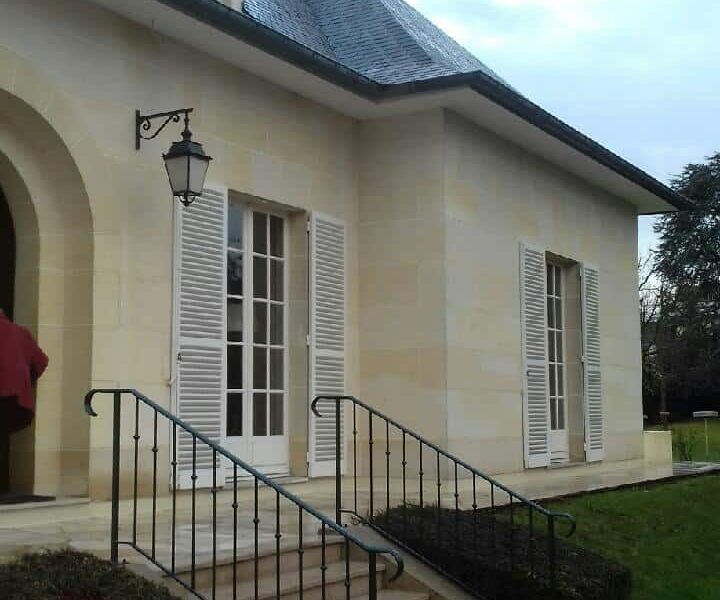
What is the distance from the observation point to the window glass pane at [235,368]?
8.19m

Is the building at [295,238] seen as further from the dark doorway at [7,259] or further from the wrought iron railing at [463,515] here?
the wrought iron railing at [463,515]

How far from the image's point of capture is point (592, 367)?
12070 mm

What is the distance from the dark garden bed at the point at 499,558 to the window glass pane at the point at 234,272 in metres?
2.42

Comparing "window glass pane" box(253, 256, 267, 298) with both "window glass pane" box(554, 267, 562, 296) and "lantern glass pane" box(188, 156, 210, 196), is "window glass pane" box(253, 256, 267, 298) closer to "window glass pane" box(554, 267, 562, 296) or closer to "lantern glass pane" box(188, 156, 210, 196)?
"lantern glass pane" box(188, 156, 210, 196)

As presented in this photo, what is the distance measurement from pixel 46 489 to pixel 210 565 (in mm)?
2060

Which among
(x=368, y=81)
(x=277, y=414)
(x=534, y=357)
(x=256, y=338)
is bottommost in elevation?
(x=277, y=414)

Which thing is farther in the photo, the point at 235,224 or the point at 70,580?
the point at 235,224

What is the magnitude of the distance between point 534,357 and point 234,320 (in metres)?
3.67

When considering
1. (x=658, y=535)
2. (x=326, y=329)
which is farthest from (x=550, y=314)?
(x=658, y=535)

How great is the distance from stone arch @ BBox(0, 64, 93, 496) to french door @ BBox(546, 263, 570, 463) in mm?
6085

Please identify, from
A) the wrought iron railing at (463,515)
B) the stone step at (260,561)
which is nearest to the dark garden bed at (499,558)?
the wrought iron railing at (463,515)

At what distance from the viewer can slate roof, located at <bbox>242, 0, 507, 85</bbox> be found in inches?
370

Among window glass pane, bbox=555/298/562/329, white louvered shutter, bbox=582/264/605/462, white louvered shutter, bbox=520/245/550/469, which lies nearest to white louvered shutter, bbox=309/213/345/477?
white louvered shutter, bbox=520/245/550/469

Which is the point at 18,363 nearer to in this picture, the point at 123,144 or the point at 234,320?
the point at 123,144
